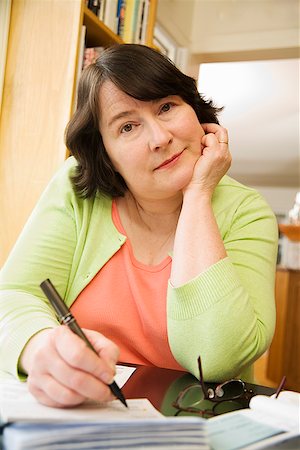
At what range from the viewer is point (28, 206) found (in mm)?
1790

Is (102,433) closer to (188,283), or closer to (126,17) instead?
(188,283)

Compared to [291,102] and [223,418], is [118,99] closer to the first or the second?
[223,418]

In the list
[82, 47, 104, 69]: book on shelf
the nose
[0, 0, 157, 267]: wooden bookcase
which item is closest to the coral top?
the nose

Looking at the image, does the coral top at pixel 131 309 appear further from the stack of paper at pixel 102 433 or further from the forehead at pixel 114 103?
the stack of paper at pixel 102 433

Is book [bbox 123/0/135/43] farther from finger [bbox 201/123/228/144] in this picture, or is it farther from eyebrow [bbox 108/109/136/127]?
eyebrow [bbox 108/109/136/127]

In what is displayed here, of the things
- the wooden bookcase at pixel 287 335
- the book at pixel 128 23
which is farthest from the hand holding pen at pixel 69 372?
the wooden bookcase at pixel 287 335

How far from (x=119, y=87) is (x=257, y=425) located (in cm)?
69

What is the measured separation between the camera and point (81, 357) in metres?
0.60

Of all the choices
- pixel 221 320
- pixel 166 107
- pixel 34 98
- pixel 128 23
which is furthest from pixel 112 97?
pixel 128 23

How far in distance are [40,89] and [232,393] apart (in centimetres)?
133

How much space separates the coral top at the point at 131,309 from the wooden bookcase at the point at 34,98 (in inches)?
29.5

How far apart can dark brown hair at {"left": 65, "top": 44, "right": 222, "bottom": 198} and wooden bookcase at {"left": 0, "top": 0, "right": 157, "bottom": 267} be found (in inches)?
21.8

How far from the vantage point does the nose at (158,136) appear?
1.03 metres

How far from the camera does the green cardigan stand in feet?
2.90
